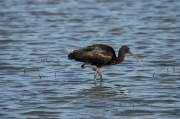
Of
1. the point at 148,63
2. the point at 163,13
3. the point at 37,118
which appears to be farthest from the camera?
the point at 163,13

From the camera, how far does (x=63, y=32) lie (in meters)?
21.6

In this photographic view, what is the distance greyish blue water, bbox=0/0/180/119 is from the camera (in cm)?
871

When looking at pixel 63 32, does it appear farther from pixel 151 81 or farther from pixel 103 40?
pixel 151 81

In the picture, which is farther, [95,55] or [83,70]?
[83,70]

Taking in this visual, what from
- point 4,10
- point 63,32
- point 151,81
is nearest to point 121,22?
point 63,32

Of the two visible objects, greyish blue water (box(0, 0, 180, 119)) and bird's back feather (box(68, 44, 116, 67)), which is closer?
greyish blue water (box(0, 0, 180, 119))

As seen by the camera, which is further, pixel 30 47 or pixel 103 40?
pixel 103 40

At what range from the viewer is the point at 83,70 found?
43.3ft

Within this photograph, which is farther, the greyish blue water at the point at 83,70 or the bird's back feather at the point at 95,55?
the bird's back feather at the point at 95,55

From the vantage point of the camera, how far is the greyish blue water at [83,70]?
871 centimetres

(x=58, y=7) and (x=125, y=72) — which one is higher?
(x=58, y=7)

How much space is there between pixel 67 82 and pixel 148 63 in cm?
A: 387

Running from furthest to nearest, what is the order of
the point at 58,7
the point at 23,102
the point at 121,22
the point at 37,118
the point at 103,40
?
the point at 58,7
the point at 121,22
the point at 103,40
the point at 23,102
the point at 37,118

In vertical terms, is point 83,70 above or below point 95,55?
below
